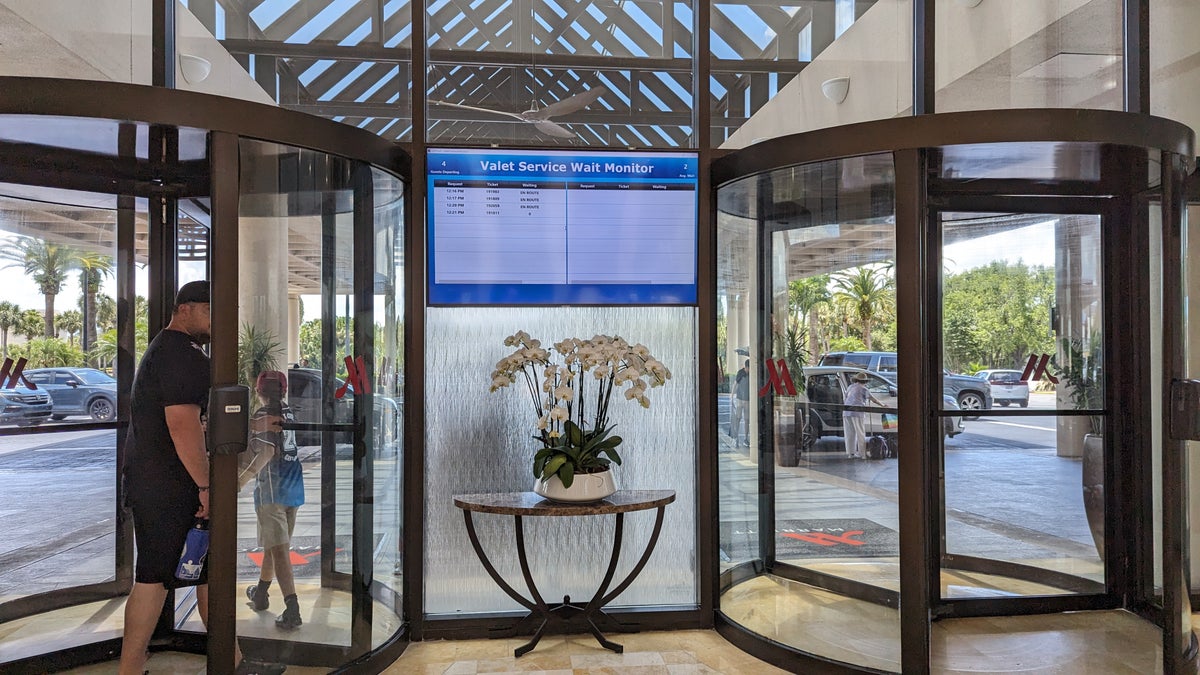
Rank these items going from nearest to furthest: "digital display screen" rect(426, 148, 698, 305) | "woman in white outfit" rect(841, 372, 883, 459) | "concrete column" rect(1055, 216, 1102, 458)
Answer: "woman in white outfit" rect(841, 372, 883, 459), "digital display screen" rect(426, 148, 698, 305), "concrete column" rect(1055, 216, 1102, 458)

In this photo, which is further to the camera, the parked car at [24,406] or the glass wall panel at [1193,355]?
the glass wall panel at [1193,355]

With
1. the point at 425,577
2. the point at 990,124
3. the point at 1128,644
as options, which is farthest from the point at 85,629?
the point at 1128,644

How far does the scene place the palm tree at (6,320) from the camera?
3289mm

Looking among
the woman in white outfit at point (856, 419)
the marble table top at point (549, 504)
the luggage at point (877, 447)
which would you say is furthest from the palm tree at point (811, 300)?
the marble table top at point (549, 504)

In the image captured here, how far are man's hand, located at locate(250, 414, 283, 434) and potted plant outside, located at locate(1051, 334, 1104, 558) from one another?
3.47 m

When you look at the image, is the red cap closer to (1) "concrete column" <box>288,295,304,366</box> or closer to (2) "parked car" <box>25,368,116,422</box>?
(1) "concrete column" <box>288,295,304,366</box>

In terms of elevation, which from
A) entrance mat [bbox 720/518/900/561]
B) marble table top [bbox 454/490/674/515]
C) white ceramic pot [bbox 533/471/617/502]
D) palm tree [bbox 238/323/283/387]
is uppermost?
palm tree [bbox 238/323/283/387]

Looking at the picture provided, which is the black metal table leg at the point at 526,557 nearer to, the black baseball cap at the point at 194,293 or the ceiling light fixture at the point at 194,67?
the black baseball cap at the point at 194,293

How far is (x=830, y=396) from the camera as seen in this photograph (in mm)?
3359

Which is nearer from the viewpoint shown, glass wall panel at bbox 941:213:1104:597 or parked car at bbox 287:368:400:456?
parked car at bbox 287:368:400:456

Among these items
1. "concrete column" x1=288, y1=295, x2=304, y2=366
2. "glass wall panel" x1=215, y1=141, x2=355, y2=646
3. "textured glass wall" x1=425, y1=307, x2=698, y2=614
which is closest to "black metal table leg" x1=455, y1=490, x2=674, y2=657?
"textured glass wall" x1=425, y1=307, x2=698, y2=614

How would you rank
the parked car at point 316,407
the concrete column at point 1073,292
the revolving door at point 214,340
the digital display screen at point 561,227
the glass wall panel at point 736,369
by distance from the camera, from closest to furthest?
1. the revolving door at point 214,340
2. the parked car at point 316,407
3. the glass wall panel at point 736,369
4. the digital display screen at point 561,227
5. the concrete column at point 1073,292

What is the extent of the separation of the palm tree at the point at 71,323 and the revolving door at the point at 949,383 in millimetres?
2794

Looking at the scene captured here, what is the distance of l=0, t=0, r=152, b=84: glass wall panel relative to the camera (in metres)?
3.32
